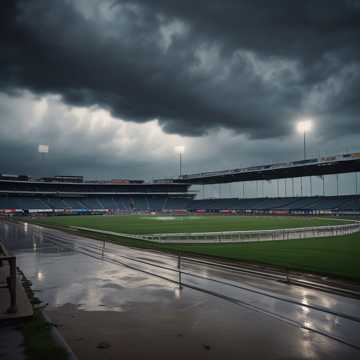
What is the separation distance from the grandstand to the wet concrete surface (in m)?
64.0

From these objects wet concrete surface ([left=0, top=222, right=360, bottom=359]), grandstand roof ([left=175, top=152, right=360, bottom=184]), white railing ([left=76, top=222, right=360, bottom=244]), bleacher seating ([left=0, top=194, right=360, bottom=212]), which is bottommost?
white railing ([left=76, top=222, right=360, bottom=244])

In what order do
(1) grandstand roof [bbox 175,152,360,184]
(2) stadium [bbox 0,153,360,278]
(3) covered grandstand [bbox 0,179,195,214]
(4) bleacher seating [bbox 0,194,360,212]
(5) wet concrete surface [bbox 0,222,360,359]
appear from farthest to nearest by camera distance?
(3) covered grandstand [bbox 0,179,195,214]
(4) bleacher seating [bbox 0,194,360,212]
(2) stadium [bbox 0,153,360,278]
(1) grandstand roof [bbox 175,152,360,184]
(5) wet concrete surface [bbox 0,222,360,359]

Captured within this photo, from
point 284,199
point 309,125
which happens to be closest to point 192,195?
point 284,199

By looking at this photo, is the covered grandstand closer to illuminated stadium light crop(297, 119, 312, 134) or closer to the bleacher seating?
the bleacher seating

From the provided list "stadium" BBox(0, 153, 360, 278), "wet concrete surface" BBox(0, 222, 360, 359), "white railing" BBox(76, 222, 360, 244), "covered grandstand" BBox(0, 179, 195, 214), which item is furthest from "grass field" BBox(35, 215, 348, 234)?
"covered grandstand" BBox(0, 179, 195, 214)

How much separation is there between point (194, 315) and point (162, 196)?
411 feet

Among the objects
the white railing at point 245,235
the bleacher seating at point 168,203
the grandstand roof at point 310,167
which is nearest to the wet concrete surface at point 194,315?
the white railing at point 245,235

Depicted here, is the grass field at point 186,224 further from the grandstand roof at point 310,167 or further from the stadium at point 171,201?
the grandstand roof at point 310,167

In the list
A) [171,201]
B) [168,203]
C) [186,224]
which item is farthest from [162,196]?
[186,224]

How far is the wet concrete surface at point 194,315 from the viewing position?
634cm

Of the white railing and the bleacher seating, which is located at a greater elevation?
the bleacher seating

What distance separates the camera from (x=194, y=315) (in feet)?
27.3

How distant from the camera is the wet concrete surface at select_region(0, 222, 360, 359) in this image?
634 cm

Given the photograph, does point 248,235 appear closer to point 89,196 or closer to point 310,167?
point 310,167
